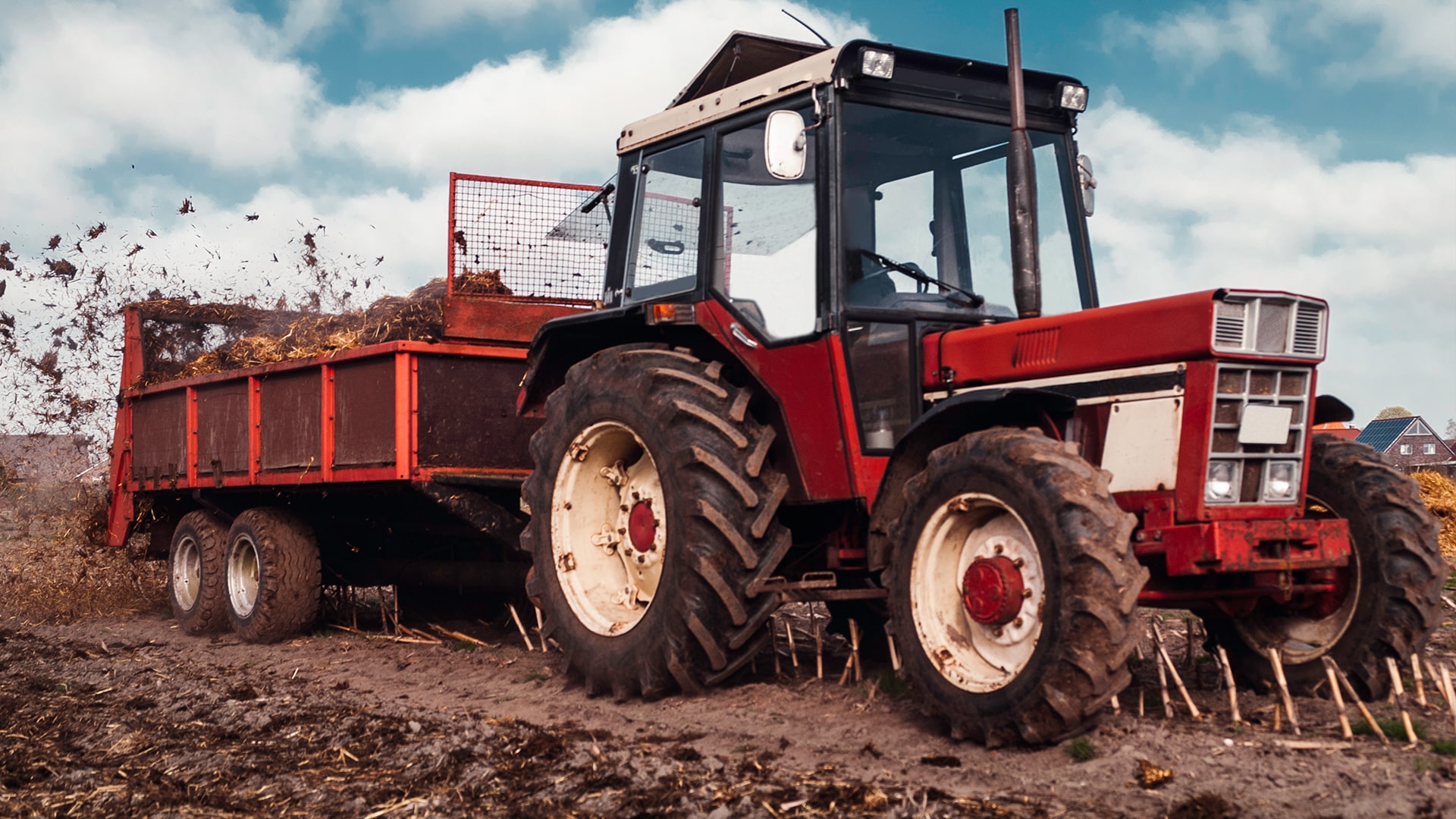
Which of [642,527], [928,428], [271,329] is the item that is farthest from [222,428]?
[928,428]

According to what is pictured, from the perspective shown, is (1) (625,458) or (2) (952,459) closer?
(2) (952,459)

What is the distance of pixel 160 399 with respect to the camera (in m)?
10.6

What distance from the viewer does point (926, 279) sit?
590 cm

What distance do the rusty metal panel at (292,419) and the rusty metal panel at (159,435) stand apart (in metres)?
1.32

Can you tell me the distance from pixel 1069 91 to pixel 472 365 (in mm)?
3787

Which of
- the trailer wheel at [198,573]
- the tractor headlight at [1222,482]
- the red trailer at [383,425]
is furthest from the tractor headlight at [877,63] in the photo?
the trailer wheel at [198,573]

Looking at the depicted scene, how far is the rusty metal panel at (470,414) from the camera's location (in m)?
7.92

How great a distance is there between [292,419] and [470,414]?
164cm

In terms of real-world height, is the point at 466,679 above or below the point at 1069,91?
below

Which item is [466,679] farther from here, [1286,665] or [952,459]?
[1286,665]

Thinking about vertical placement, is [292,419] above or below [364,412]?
below

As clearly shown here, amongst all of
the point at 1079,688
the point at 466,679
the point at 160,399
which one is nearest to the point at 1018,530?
the point at 1079,688

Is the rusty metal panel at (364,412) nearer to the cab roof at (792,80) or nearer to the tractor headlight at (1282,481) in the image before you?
the cab roof at (792,80)

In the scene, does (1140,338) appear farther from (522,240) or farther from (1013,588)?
A: (522,240)
